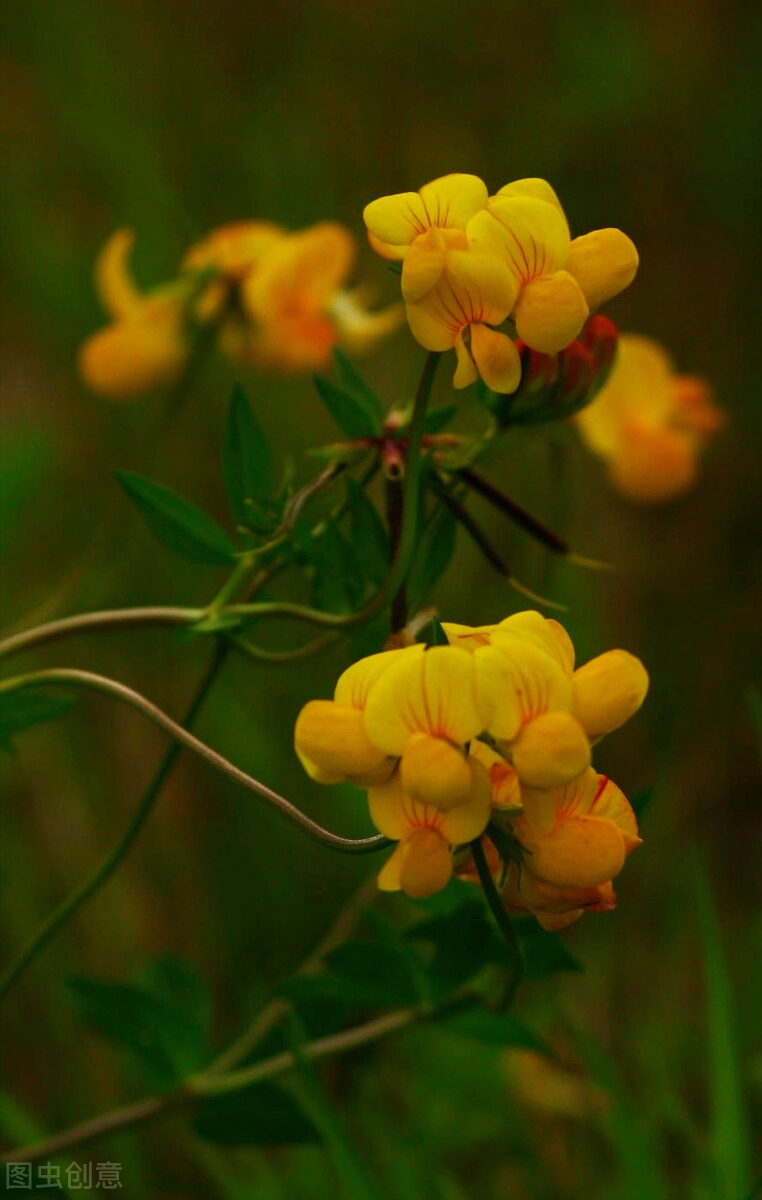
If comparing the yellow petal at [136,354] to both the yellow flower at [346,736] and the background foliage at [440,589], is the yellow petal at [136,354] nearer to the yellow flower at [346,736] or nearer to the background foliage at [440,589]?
the background foliage at [440,589]

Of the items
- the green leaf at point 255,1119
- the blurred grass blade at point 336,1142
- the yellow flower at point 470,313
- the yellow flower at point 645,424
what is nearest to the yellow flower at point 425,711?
the yellow flower at point 470,313

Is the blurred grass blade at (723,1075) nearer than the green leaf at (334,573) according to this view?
No

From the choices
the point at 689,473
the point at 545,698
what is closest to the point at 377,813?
the point at 545,698

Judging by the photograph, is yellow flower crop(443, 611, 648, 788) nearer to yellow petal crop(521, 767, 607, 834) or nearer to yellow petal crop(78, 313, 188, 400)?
yellow petal crop(521, 767, 607, 834)

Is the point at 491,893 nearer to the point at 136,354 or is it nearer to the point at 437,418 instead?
the point at 437,418

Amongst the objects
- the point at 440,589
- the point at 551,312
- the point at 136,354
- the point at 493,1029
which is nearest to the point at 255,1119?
the point at 493,1029

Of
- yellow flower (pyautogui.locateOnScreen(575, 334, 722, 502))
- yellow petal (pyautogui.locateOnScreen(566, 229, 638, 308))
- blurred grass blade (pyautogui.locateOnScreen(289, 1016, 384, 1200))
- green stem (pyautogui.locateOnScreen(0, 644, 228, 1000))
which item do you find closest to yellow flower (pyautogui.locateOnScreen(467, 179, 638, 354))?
yellow petal (pyautogui.locateOnScreen(566, 229, 638, 308))
